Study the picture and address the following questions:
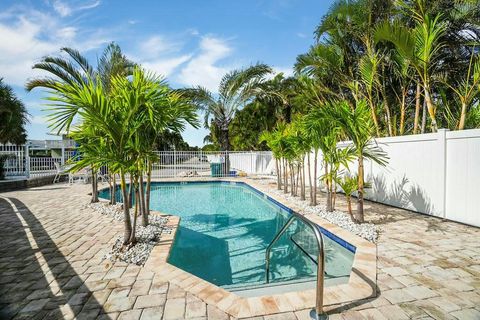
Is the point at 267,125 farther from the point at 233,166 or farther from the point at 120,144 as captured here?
the point at 120,144

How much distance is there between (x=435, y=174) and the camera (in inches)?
225

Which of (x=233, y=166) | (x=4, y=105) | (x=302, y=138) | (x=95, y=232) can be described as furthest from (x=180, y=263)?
(x=233, y=166)

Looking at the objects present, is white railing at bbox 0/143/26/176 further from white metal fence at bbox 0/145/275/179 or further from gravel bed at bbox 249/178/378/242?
gravel bed at bbox 249/178/378/242

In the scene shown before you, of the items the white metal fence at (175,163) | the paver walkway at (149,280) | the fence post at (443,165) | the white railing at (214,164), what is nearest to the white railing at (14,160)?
the white metal fence at (175,163)

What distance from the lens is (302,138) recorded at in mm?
7238

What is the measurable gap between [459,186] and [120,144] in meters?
6.57

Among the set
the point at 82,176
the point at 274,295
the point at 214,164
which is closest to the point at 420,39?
the point at 274,295

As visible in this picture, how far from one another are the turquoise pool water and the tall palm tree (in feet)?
23.8

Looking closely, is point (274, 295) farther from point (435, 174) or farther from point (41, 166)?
point (41, 166)

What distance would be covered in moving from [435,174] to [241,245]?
464 cm

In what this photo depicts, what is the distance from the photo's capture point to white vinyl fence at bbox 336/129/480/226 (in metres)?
5.05

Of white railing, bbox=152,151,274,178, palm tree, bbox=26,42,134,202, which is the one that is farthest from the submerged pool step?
white railing, bbox=152,151,274,178

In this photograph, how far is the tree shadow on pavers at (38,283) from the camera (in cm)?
241

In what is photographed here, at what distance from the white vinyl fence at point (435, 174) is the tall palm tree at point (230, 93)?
29.8 ft
